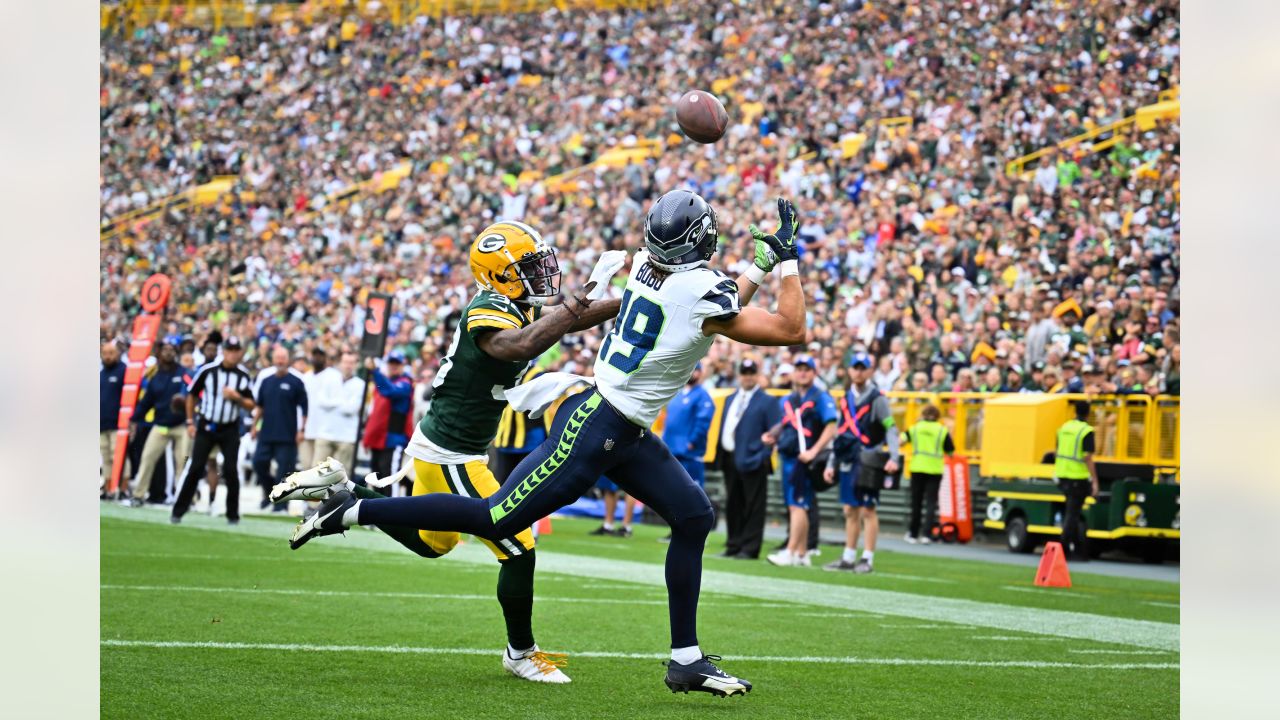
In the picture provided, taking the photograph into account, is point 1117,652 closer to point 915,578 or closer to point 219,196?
point 915,578

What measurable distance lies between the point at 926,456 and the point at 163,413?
901cm

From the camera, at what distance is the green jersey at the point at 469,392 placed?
6.52 m

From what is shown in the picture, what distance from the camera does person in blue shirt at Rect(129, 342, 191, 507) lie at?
61.2 feet

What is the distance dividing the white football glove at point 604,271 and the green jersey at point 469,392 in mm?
503

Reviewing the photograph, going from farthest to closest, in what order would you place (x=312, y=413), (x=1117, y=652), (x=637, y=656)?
(x=312, y=413), (x=1117, y=652), (x=637, y=656)

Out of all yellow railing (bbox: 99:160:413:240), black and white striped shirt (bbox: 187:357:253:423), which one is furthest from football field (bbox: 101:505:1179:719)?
yellow railing (bbox: 99:160:413:240)

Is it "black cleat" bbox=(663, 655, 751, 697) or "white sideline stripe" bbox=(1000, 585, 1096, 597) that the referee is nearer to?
"white sideline stripe" bbox=(1000, 585, 1096, 597)

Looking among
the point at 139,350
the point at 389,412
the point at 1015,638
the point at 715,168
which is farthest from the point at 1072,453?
the point at 715,168

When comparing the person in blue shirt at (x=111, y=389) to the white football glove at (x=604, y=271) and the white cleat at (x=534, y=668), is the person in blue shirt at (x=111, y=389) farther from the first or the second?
the white football glove at (x=604, y=271)

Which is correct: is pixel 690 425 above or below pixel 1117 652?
above

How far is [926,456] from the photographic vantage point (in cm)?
1688

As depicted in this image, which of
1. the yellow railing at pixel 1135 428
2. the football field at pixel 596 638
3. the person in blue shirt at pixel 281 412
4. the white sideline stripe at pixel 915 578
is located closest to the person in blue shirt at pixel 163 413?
the person in blue shirt at pixel 281 412
